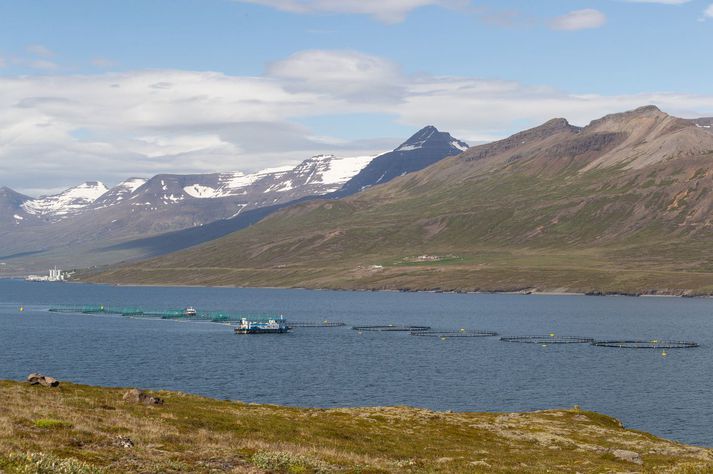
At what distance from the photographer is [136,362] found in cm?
18588

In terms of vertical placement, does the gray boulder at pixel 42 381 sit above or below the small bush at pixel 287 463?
above

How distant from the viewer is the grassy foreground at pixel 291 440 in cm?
4241

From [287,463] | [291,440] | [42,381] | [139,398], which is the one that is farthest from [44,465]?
[42,381]

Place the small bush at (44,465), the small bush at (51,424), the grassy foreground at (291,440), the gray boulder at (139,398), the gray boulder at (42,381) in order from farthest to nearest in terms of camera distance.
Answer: the gray boulder at (42,381)
the gray boulder at (139,398)
the small bush at (51,424)
the grassy foreground at (291,440)
the small bush at (44,465)

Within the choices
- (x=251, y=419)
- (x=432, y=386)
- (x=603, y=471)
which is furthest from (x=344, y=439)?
(x=432, y=386)

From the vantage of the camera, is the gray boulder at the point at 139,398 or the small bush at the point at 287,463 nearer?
the small bush at the point at 287,463

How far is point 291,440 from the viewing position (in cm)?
5681

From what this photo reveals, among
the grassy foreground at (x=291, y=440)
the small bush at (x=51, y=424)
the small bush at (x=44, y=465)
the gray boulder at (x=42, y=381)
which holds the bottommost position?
the grassy foreground at (x=291, y=440)

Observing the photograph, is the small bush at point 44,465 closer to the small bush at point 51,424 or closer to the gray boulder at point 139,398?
the small bush at point 51,424

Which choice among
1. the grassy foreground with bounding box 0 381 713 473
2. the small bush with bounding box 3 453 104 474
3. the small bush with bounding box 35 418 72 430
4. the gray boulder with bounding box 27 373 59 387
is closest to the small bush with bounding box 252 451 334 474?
the grassy foreground with bounding box 0 381 713 473

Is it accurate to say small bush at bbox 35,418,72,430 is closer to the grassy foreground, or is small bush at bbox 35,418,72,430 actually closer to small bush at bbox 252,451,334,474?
the grassy foreground

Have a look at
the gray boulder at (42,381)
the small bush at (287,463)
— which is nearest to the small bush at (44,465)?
the small bush at (287,463)

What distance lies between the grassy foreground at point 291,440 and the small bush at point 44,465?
7 centimetres

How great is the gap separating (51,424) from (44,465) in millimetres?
14161
